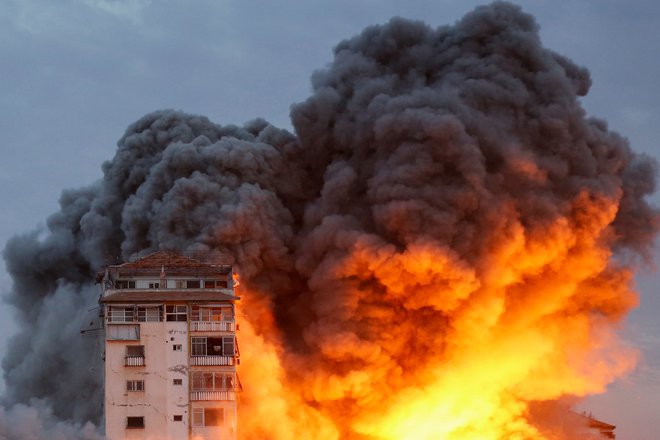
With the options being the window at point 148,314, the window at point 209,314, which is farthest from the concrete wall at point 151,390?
the window at point 209,314

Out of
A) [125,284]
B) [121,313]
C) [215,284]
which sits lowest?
[121,313]

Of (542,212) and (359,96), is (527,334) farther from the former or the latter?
(359,96)

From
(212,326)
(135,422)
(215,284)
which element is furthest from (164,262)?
(135,422)

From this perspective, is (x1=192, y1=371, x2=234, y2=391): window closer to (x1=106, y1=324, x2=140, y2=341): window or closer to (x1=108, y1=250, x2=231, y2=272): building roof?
(x1=106, y1=324, x2=140, y2=341): window

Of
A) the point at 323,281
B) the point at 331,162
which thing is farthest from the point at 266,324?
the point at 331,162

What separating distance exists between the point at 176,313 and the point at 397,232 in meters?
12.8

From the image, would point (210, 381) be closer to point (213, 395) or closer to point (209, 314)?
point (213, 395)

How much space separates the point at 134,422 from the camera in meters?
85.7

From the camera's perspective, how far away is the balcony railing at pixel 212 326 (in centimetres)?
8769

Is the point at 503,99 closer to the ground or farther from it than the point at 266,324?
farther from it

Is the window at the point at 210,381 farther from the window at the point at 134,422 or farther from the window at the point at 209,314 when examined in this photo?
the window at the point at 134,422

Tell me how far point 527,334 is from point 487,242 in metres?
5.86

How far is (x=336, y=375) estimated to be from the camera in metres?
89.8

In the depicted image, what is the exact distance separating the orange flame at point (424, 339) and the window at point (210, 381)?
1.64 meters
